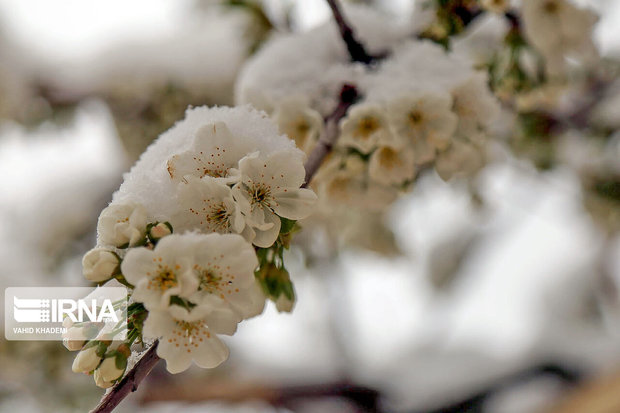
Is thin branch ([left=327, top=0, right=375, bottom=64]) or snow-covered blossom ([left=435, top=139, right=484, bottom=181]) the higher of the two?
thin branch ([left=327, top=0, right=375, bottom=64])

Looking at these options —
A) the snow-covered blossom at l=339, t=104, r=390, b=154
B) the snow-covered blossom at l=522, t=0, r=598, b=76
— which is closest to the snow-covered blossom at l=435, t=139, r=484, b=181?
the snow-covered blossom at l=339, t=104, r=390, b=154

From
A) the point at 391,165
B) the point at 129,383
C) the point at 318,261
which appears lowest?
the point at 129,383

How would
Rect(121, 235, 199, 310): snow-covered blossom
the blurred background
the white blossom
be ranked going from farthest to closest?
1. the blurred background
2. the white blossom
3. Rect(121, 235, 199, 310): snow-covered blossom

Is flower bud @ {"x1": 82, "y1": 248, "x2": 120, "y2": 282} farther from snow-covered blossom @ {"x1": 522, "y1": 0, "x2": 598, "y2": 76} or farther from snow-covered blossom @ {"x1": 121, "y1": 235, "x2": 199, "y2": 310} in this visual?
snow-covered blossom @ {"x1": 522, "y1": 0, "x2": 598, "y2": 76}

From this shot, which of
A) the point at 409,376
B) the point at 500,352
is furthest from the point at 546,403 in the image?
the point at 409,376

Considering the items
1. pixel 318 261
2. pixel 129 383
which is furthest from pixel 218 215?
pixel 318 261

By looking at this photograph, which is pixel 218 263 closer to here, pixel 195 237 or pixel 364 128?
pixel 195 237

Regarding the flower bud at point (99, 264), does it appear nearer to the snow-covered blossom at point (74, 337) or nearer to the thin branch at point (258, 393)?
the snow-covered blossom at point (74, 337)
